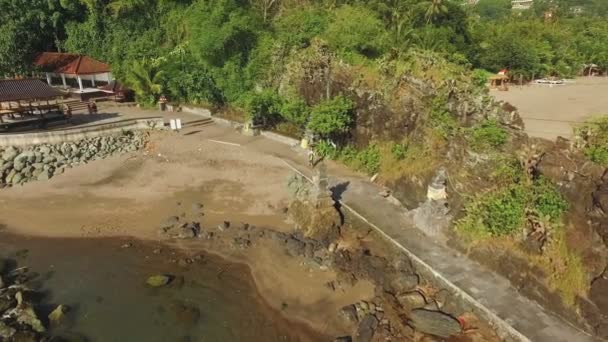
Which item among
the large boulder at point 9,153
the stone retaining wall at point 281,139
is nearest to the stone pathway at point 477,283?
the stone retaining wall at point 281,139

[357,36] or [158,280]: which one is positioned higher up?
[357,36]

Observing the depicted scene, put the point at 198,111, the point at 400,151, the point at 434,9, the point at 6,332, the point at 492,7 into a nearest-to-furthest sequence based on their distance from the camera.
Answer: the point at 6,332, the point at 400,151, the point at 198,111, the point at 434,9, the point at 492,7

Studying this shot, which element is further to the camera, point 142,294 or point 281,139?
point 281,139

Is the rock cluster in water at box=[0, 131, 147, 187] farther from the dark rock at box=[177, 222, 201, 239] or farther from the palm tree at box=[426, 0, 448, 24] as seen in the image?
the palm tree at box=[426, 0, 448, 24]

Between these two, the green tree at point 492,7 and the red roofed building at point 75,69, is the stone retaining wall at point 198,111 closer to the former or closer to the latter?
the red roofed building at point 75,69

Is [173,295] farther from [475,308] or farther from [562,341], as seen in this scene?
[562,341]

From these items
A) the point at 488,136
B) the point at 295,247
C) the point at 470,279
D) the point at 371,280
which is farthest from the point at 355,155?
the point at 470,279

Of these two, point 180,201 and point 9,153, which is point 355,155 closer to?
point 180,201
